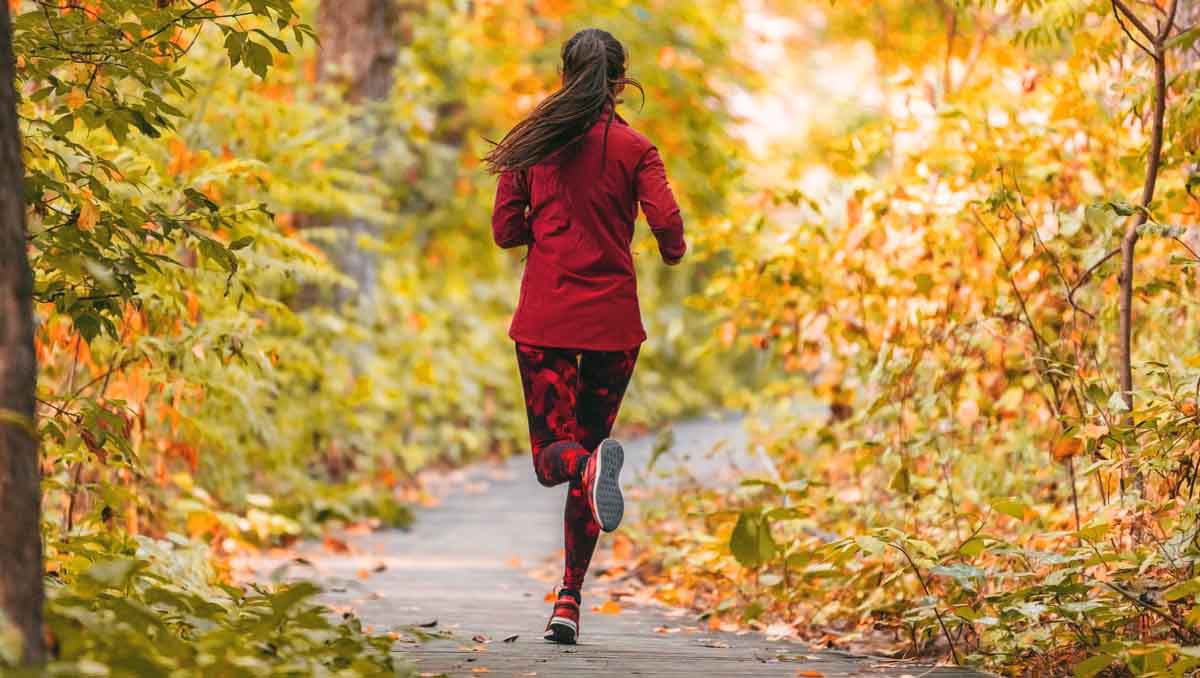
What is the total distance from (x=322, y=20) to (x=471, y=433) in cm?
555

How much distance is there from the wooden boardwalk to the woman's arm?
4.54 ft

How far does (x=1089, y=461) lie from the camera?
5.62 m

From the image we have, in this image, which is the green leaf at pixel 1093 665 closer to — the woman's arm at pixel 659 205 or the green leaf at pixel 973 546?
the green leaf at pixel 973 546

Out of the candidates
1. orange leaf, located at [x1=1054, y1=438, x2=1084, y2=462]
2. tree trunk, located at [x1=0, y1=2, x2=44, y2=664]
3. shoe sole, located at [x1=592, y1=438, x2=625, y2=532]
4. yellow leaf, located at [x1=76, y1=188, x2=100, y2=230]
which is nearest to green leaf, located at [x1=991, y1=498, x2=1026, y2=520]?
orange leaf, located at [x1=1054, y1=438, x2=1084, y2=462]

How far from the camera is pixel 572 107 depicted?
524 cm

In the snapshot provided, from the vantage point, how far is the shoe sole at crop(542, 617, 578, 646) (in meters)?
5.34

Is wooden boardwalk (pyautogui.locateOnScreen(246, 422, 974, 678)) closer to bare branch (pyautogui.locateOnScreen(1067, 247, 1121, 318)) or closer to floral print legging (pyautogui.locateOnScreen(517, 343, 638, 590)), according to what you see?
floral print legging (pyautogui.locateOnScreen(517, 343, 638, 590))

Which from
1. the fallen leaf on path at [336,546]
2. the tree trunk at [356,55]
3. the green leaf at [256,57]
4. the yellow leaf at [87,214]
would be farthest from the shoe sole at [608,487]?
the tree trunk at [356,55]

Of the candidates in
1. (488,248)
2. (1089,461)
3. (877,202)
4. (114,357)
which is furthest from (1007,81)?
(488,248)

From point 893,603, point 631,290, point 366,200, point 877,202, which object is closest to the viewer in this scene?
point 631,290

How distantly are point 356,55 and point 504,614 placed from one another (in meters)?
6.80

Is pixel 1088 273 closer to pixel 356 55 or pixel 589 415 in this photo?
pixel 589 415

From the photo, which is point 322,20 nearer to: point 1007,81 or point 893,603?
point 1007,81

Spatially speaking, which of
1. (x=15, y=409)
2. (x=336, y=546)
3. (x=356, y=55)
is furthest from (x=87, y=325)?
(x=356, y=55)
